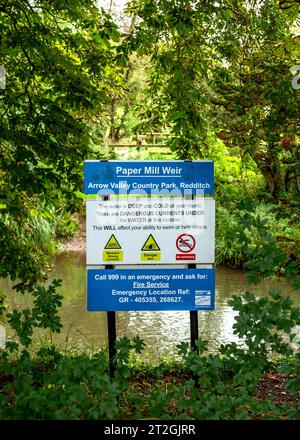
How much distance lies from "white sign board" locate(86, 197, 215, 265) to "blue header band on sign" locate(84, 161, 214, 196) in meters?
0.08

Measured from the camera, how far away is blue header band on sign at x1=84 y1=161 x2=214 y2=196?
195 inches

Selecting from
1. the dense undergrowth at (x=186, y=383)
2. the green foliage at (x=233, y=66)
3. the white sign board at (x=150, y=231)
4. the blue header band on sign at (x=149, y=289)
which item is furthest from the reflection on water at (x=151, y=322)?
the dense undergrowth at (x=186, y=383)

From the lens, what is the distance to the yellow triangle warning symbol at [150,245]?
4965 mm

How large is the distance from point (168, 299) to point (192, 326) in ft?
1.03

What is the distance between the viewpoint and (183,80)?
583 cm

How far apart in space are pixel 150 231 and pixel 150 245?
105 millimetres

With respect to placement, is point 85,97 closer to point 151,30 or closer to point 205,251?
point 151,30

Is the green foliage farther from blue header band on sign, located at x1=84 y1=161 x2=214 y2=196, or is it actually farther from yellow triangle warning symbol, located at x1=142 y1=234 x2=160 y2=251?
yellow triangle warning symbol, located at x1=142 y1=234 x2=160 y2=251

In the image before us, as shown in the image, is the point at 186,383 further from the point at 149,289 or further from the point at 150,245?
the point at 150,245

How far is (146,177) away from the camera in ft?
16.3

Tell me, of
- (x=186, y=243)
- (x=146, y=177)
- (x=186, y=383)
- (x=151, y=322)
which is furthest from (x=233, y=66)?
(x=151, y=322)

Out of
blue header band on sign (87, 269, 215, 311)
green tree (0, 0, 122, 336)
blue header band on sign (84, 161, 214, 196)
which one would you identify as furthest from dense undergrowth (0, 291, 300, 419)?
green tree (0, 0, 122, 336)

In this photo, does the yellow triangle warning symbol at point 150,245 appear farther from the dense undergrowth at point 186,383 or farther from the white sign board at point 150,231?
the dense undergrowth at point 186,383
